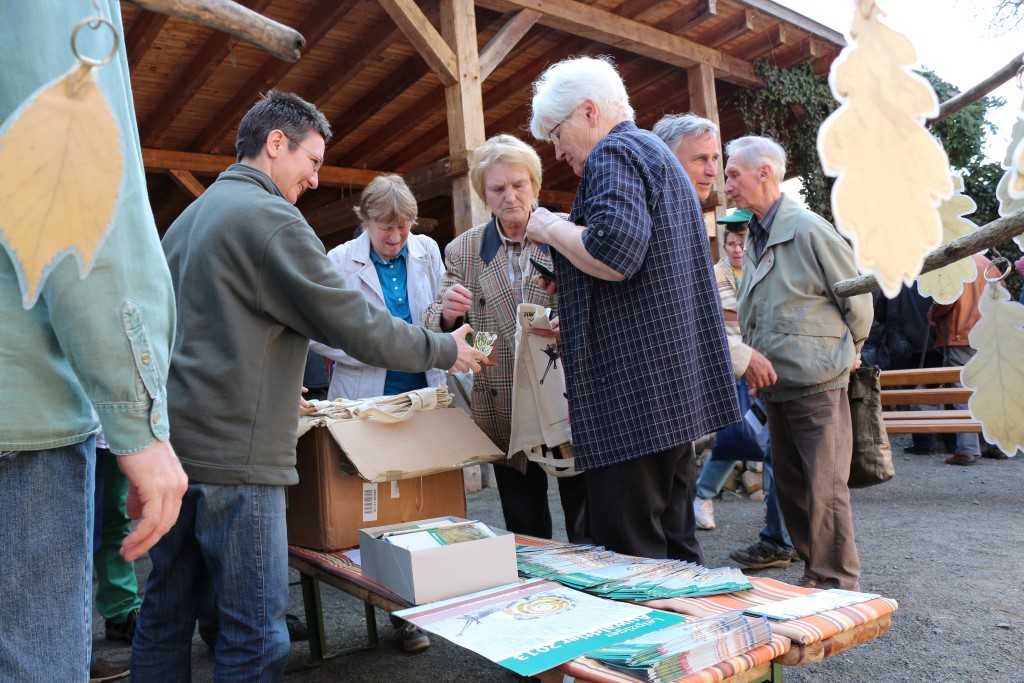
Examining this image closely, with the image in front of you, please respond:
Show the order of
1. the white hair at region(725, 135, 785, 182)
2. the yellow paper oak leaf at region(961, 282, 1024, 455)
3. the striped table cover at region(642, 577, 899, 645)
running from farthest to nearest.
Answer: the white hair at region(725, 135, 785, 182), the striped table cover at region(642, 577, 899, 645), the yellow paper oak leaf at region(961, 282, 1024, 455)

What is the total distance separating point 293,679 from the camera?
9.54ft

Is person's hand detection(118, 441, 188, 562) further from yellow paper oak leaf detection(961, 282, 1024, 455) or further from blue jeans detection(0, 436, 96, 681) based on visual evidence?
yellow paper oak leaf detection(961, 282, 1024, 455)

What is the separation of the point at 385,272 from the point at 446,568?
5.84 ft

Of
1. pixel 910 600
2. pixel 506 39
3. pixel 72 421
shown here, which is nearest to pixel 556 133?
pixel 72 421

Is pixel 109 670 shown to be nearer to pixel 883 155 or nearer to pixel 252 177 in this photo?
pixel 252 177

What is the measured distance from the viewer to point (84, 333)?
0.88 m

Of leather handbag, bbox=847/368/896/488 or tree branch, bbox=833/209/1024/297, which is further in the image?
leather handbag, bbox=847/368/896/488

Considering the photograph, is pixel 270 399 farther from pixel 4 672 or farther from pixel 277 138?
pixel 4 672

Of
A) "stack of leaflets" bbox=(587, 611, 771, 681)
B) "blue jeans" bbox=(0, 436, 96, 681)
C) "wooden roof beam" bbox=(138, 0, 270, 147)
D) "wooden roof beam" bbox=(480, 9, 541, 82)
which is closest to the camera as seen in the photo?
"blue jeans" bbox=(0, 436, 96, 681)

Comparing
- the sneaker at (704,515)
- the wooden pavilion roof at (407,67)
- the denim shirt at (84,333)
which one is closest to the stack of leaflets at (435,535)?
the denim shirt at (84,333)

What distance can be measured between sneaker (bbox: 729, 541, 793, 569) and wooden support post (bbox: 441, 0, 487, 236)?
9.59ft

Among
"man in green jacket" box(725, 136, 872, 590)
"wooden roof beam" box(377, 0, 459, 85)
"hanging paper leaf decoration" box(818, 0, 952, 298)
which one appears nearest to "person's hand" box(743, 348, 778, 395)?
"man in green jacket" box(725, 136, 872, 590)

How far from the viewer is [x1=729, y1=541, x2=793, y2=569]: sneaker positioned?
3.91 meters

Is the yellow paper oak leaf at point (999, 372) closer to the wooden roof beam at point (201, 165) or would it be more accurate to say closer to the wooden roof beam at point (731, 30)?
the wooden roof beam at point (731, 30)
